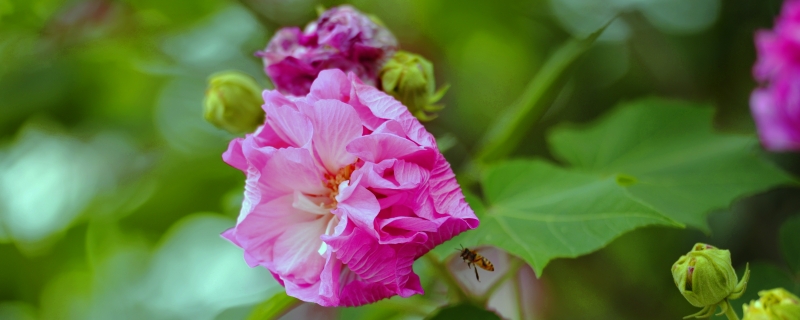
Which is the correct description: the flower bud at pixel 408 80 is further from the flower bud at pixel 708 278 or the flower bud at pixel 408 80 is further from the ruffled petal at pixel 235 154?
the flower bud at pixel 708 278

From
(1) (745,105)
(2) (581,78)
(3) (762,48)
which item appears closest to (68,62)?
(2) (581,78)

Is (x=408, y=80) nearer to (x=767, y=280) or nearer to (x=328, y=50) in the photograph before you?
(x=328, y=50)

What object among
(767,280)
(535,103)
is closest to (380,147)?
(535,103)

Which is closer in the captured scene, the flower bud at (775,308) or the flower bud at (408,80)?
the flower bud at (775,308)

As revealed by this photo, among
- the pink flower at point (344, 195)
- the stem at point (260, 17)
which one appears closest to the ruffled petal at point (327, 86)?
the pink flower at point (344, 195)

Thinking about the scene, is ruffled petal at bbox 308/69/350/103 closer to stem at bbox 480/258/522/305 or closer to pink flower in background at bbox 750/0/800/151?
stem at bbox 480/258/522/305

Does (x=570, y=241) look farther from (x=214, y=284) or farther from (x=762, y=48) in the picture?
(x=214, y=284)
